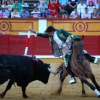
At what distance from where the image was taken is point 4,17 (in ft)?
52.6

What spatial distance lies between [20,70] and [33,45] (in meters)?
7.30

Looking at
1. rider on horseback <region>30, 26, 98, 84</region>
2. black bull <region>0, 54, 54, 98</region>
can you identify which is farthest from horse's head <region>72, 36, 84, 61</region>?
black bull <region>0, 54, 54, 98</region>

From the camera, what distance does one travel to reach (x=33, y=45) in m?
15.1

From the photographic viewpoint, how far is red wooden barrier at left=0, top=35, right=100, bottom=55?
15.1m

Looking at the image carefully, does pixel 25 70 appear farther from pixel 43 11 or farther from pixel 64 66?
pixel 43 11

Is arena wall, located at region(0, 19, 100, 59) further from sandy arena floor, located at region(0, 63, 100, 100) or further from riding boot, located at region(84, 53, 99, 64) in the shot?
riding boot, located at region(84, 53, 99, 64)

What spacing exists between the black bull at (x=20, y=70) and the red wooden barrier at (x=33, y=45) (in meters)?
6.65

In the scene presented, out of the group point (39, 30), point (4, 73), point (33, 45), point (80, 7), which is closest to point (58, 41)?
point (4, 73)

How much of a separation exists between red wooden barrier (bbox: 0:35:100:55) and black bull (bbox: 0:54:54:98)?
6653 millimetres

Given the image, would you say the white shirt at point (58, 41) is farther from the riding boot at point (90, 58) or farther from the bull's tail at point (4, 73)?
the bull's tail at point (4, 73)

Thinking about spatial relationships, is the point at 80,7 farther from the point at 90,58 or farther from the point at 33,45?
the point at 90,58

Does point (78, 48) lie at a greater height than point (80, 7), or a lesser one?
lesser

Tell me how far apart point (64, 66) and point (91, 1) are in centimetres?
771

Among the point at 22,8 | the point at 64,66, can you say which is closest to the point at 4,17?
the point at 22,8
